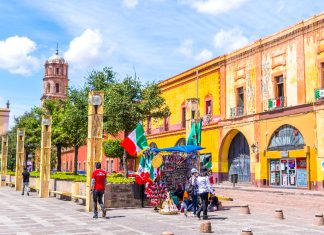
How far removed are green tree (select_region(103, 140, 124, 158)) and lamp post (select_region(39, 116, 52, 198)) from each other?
27191 mm

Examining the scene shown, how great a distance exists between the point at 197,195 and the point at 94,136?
440 centimetres

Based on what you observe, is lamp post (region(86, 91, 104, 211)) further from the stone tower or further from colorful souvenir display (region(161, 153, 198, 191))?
the stone tower

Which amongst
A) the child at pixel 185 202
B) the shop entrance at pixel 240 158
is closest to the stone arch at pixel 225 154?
the shop entrance at pixel 240 158

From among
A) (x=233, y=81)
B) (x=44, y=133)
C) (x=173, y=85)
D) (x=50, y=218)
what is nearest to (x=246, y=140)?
(x=233, y=81)

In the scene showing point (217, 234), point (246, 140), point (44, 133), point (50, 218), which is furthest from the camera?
point (246, 140)

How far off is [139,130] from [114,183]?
88.6 inches

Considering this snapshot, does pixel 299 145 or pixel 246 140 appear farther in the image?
pixel 246 140

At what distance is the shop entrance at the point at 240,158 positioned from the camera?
112ft

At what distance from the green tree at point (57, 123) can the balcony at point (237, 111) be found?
14295 millimetres

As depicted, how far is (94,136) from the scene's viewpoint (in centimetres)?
1560

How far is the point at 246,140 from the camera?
3438cm

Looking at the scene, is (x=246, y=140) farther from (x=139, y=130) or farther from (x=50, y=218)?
(x=50, y=218)

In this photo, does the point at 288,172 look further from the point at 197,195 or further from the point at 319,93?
the point at 197,195

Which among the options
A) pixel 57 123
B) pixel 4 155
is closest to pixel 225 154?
pixel 57 123
